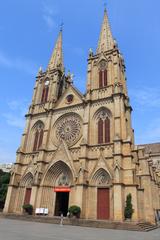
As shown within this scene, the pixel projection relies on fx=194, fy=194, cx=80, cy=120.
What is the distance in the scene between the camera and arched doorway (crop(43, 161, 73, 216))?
26258 millimetres

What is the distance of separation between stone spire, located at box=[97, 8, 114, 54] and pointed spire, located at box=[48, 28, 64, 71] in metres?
9.03

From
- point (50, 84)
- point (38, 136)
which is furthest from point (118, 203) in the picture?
point (50, 84)

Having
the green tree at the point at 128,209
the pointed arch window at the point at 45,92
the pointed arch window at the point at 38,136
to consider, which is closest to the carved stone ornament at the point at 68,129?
the pointed arch window at the point at 38,136

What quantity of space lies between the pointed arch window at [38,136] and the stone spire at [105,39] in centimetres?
1750

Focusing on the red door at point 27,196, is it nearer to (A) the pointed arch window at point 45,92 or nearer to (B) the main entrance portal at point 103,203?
(B) the main entrance portal at point 103,203

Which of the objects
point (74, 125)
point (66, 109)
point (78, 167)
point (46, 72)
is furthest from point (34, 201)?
point (46, 72)

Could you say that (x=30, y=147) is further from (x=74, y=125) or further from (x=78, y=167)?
(x=78, y=167)

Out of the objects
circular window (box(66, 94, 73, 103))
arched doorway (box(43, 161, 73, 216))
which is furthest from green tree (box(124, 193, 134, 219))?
circular window (box(66, 94, 73, 103))

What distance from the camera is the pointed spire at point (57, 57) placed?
40.6 m

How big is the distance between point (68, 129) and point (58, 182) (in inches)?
312

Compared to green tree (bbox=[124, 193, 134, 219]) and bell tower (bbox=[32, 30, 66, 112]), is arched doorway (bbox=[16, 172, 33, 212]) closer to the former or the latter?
bell tower (bbox=[32, 30, 66, 112])

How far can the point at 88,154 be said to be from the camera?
25.8 metres

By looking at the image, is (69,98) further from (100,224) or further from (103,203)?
(100,224)

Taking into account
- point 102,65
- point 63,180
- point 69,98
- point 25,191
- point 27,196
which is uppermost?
point 102,65
